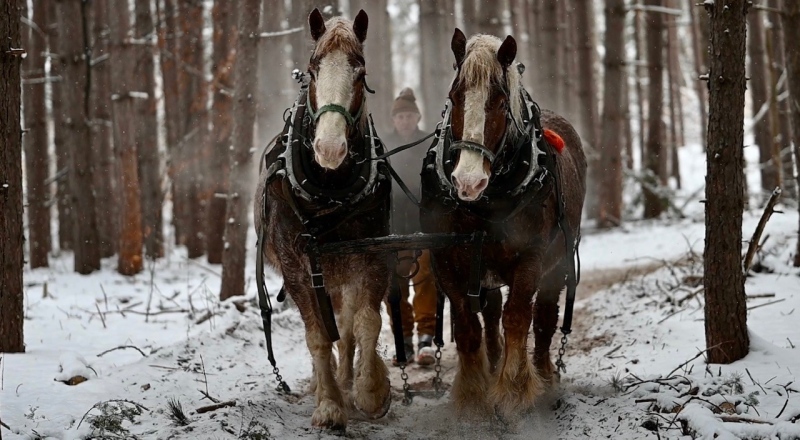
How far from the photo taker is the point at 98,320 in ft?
24.1

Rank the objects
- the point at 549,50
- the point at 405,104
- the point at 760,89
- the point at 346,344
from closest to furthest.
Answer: the point at 346,344 < the point at 405,104 < the point at 760,89 < the point at 549,50

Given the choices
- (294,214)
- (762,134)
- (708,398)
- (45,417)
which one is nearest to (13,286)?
(45,417)

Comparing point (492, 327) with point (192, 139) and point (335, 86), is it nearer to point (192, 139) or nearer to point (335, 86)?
point (335, 86)

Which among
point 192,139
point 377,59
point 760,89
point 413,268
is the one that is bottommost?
point 413,268

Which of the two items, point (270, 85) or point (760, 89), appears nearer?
point (760, 89)

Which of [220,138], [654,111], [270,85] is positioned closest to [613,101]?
[654,111]

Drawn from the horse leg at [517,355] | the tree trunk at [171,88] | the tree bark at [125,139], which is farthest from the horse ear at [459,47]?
the tree trunk at [171,88]

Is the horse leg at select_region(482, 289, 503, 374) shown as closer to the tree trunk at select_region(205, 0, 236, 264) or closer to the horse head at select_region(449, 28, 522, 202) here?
the horse head at select_region(449, 28, 522, 202)

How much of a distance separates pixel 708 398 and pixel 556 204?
1.48 metres

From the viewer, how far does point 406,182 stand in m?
6.80

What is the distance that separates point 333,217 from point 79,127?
795cm

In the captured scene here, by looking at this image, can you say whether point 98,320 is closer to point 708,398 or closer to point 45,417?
point 45,417

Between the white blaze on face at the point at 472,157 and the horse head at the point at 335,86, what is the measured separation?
2.05 ft

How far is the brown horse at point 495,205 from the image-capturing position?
4.26 m
